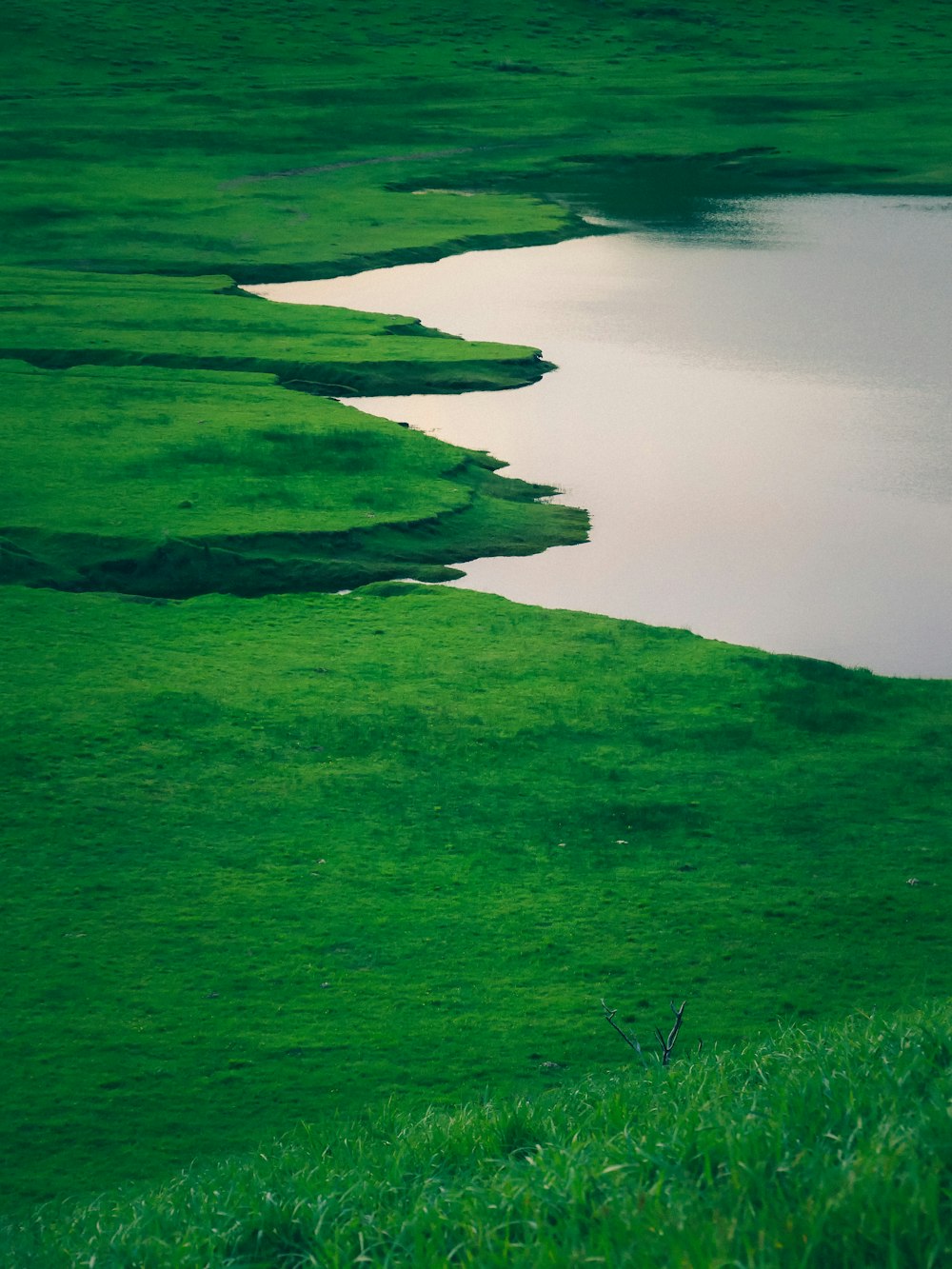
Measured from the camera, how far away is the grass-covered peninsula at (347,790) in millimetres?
9156

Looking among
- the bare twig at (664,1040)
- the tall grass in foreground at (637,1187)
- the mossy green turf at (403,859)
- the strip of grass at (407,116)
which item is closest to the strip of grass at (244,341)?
the strip of grass at (407,116)

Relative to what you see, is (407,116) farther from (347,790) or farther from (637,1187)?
(637,1187)

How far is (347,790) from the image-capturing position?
12.8 meters

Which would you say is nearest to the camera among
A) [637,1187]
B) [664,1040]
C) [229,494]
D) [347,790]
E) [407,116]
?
[637,1187]

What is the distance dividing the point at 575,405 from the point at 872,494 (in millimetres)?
6834

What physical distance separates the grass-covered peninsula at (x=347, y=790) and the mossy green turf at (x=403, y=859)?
3 centimetres

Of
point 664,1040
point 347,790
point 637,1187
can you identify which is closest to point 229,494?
point 347,790

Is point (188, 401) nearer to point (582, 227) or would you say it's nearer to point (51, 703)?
point (51, 703)

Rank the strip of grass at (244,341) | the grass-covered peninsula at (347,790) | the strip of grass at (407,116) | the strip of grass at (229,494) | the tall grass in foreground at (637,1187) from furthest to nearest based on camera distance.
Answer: the strip of grass at (407,116) < the strip of grass at (244,341) < the strip of grass at (229,494) < the grass-covered peninsula at (347,790) < the tall grass in foreground at (637,1187)

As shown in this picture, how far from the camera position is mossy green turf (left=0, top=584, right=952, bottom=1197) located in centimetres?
920

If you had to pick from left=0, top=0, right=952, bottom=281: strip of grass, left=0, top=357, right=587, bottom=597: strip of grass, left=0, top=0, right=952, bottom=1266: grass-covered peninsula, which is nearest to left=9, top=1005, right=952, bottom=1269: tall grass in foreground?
left=0, top=0, right=952, bottom=1266: grass-covered peninsula

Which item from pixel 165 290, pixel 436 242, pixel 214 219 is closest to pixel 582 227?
pixel 436 242

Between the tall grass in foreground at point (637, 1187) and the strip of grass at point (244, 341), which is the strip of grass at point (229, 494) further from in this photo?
the tall grass in foreground at point (637, 1187)

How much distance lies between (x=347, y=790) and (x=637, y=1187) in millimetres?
8535
